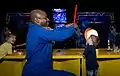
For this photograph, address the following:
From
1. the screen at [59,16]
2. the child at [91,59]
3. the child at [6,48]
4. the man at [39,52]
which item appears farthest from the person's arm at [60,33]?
the screen at [59,16]

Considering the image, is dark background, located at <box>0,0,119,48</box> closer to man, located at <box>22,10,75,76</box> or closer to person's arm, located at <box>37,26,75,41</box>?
man, located at <box>22,10,75,76</box>

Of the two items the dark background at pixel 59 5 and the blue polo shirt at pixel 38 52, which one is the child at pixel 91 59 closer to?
A: the blue polo shirt at pixel 38 52

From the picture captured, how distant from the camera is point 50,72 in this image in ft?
13.0

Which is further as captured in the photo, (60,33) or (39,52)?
(39,52)

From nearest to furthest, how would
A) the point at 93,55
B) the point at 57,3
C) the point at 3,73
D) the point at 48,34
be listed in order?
the point at 48,34
the point at 93,55
the point at 3,73
the point at 57,3

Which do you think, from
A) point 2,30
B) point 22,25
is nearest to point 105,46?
point 22,25

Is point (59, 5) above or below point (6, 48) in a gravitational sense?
above

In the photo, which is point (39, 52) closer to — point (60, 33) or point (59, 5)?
point (60, 33)

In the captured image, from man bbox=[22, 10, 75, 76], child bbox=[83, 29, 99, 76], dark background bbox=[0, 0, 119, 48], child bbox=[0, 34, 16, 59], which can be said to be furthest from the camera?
dark background bbox=[0, 0, 119, 48]

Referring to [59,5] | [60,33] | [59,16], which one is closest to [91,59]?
[60,33]

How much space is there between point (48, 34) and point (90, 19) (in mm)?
4386

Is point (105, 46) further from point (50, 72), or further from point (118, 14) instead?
point (50, 72)

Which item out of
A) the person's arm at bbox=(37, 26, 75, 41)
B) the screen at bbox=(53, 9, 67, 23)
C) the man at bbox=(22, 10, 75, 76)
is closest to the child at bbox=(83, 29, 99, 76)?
the man at bbox=(22, 10, 75, 76)

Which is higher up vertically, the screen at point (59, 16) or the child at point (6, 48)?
the screen at point (59, 16)
